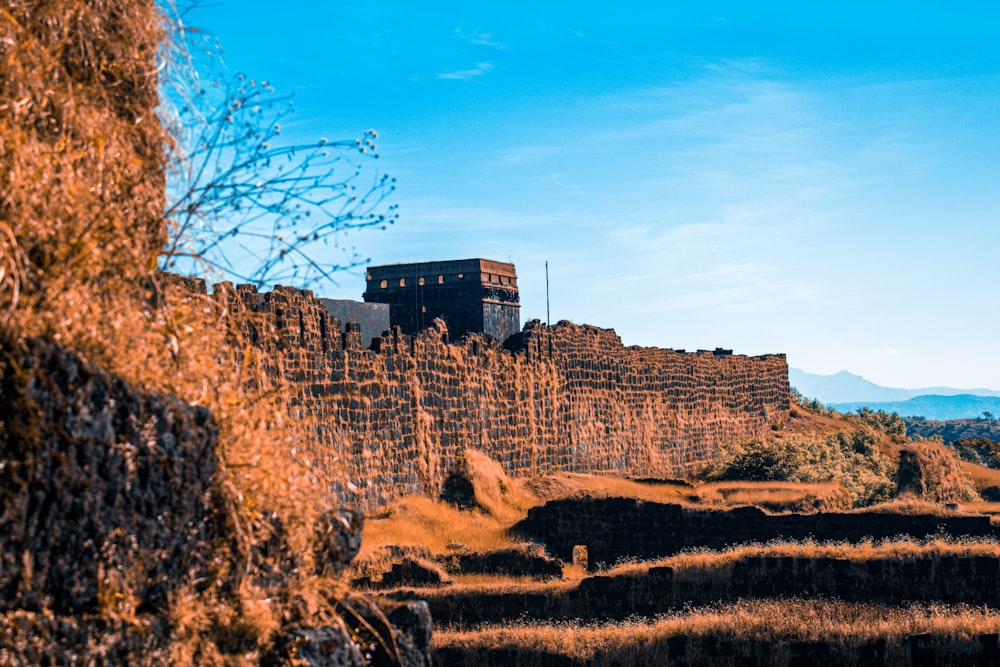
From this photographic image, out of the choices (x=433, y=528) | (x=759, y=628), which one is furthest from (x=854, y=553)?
(x=433, y=528)

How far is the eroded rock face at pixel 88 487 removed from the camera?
3586 millimetres

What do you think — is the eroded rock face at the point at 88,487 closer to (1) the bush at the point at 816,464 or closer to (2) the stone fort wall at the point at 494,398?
(2) the stone fort wall at the point at 494,398

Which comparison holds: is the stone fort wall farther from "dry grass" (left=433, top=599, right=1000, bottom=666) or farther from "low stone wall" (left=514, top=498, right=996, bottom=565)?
"low stone wall" (left=514, top=498, right=996, bottom=565)

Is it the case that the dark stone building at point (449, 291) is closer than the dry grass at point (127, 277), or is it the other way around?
the dry grass at point (127, 277)

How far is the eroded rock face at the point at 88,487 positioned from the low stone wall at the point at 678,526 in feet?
42.1

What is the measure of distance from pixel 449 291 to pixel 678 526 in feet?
83.4

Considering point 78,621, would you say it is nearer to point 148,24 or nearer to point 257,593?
point 257,593

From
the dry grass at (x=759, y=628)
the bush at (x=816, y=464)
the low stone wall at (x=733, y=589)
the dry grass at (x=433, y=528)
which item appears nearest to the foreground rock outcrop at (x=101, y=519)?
the dry grass at (x=759, y=628)

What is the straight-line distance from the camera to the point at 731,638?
34.6ft

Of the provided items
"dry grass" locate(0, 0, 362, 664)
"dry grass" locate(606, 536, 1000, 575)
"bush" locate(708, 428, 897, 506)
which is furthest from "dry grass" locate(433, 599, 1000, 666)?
"bush" locate(708, 428, 897, 506)

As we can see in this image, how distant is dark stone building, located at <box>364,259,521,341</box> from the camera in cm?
4197

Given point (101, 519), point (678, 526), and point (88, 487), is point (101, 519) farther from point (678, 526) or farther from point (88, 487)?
point (678, 526)

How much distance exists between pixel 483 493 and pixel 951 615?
37.2ft

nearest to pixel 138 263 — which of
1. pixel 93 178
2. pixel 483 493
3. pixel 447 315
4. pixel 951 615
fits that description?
pixel 93 178
